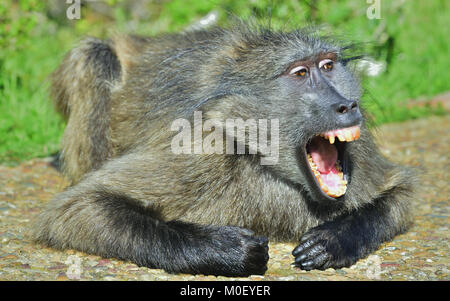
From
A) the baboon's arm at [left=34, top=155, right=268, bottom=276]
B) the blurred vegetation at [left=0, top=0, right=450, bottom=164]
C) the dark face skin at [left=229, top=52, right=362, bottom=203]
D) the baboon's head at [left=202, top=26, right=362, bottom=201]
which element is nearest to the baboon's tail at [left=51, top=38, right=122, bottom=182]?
the blurred vegetation at [left=0, top=0, right=450, bottom=164]

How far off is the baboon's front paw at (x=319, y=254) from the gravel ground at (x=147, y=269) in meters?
0.04

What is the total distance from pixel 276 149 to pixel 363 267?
80 centimetres

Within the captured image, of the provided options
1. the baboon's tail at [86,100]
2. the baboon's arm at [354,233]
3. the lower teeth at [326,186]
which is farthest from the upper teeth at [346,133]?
the baboon's tail at [86,100]

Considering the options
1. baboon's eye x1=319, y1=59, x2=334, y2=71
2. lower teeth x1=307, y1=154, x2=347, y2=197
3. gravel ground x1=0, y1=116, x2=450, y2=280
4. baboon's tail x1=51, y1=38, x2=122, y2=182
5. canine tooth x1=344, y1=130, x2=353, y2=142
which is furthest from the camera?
baboon's tail x1=51, y1=38, x2=122, y2=182

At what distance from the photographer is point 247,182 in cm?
383

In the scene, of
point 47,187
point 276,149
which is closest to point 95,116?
point 47,187

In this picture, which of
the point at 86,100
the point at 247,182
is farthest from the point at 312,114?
the point at 86,100

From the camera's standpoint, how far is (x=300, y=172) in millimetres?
3689

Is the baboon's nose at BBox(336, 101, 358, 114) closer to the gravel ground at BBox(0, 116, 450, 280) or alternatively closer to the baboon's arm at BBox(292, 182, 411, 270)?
the baboon's arm at BBox(292, 182, 411, 270)

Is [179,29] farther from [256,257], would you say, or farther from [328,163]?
[256,257]

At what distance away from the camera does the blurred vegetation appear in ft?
20.6

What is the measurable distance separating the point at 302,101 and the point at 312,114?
108mm

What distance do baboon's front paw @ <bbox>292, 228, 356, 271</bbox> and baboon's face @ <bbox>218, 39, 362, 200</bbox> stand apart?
240 millimetres
